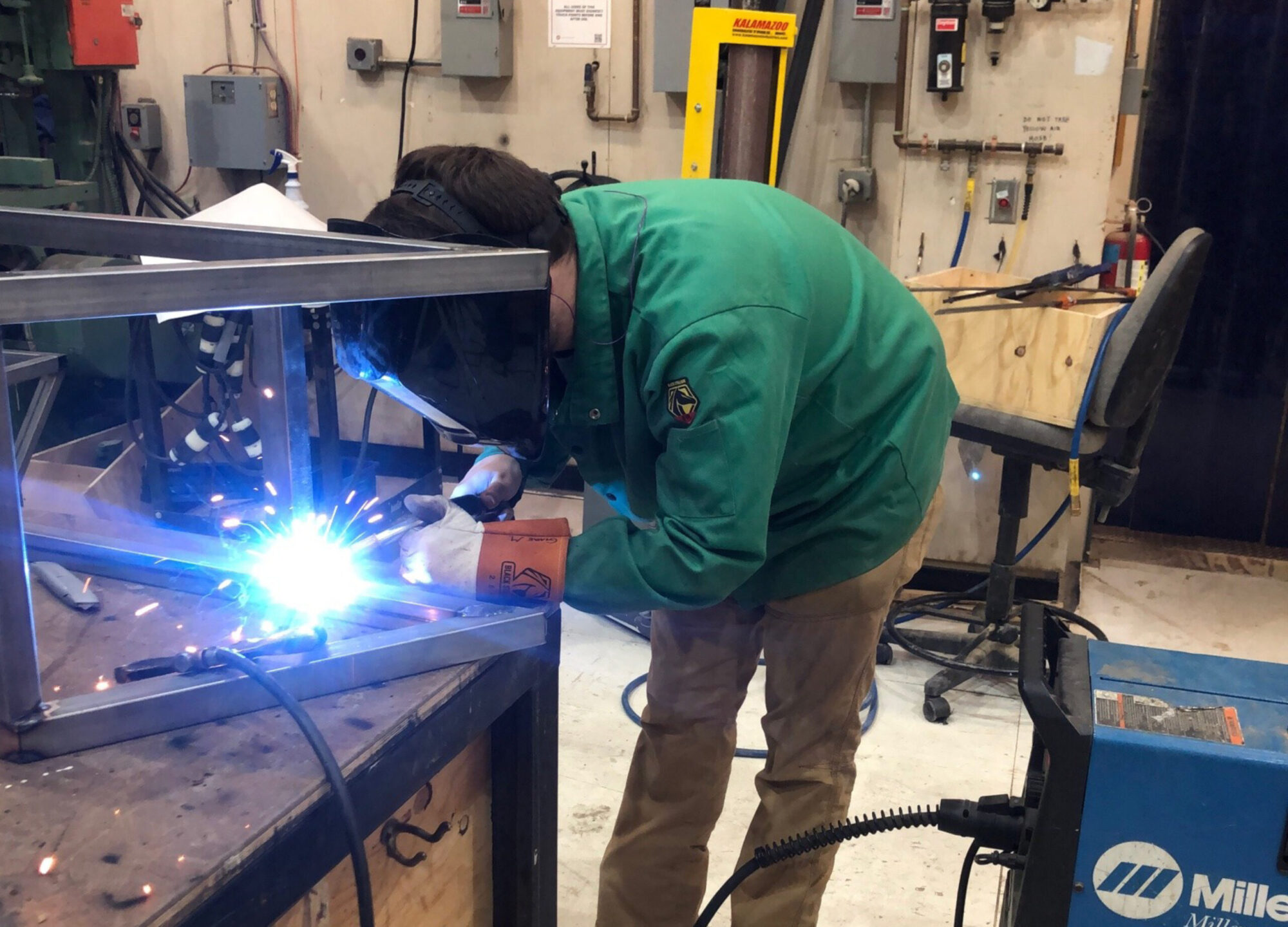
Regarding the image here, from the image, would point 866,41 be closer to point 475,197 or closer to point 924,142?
point 924,142

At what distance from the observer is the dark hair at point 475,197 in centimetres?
122

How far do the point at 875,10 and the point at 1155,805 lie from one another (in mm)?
2612

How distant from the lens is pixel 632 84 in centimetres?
362

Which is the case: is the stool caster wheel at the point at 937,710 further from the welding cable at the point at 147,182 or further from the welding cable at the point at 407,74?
the welding cable at the point at 147,182

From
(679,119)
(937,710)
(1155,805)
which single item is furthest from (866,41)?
(1155,805)

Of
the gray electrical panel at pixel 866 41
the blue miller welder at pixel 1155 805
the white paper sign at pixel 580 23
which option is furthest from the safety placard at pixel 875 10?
the blue miller welder at pixel 1155 805

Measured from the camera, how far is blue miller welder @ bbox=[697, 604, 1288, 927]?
3.60 ft

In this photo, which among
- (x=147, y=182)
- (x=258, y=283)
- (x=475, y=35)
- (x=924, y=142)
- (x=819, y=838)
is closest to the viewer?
(x=258, y=283)

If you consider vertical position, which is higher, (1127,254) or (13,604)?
(1127,254)

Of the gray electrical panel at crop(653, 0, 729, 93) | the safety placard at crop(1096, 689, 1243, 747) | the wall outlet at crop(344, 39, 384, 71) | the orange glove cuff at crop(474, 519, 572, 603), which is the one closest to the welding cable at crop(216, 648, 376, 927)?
the orange glove cuff at crop(474, 519, 572, 603)

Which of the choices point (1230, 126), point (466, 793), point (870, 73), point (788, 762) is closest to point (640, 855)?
point (788, 762)

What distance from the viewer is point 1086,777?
1.13m

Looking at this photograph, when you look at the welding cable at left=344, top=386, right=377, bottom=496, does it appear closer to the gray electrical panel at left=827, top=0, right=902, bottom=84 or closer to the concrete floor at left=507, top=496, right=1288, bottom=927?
the concrete floor at left=507, top=496, right=1288, bottom=927

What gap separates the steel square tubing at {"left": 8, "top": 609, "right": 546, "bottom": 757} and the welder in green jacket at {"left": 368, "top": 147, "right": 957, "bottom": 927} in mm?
109
